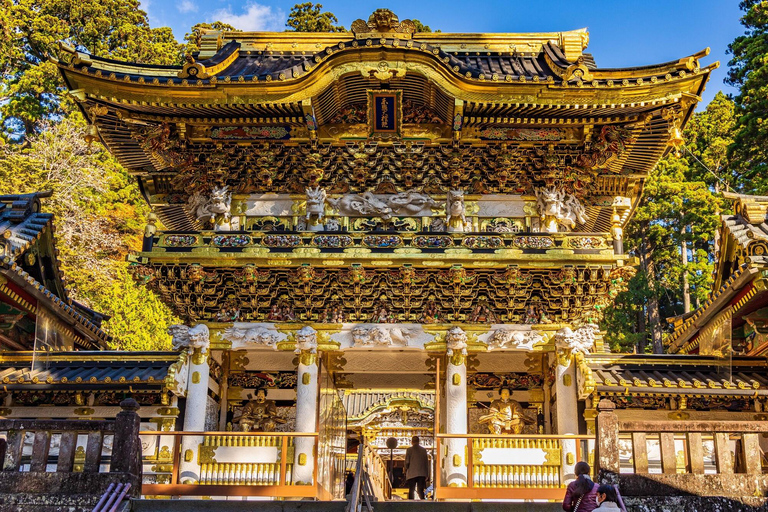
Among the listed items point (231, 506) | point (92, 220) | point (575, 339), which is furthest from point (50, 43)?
point (231, 506)

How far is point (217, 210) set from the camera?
1512 centimetres

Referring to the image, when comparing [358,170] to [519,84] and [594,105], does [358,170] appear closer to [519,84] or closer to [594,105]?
[519,84]

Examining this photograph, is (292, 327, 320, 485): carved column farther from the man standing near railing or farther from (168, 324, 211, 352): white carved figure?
the man standing near railing

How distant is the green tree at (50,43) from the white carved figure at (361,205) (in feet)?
71.0

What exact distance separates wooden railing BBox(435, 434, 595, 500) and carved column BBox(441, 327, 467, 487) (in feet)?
1.26

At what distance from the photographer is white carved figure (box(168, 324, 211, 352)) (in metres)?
14.1

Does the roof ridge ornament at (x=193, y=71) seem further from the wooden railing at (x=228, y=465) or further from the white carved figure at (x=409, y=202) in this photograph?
the wooden railing at (x=228, y=465)

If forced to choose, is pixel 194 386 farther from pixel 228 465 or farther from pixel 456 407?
pixel 456 407

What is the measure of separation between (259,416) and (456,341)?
4.37 meters

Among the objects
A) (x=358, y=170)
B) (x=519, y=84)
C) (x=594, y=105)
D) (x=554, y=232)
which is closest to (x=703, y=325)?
(x=554, y=232)

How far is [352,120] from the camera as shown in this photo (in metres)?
15.1

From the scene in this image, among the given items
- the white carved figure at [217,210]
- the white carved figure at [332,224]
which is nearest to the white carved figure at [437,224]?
the white carved figure at [332,224]

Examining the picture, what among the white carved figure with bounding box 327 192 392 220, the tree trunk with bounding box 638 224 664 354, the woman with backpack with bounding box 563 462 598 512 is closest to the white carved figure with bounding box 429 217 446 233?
the white carved figure with bounding box 327 192 392 220

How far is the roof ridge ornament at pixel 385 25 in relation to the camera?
1447cm
